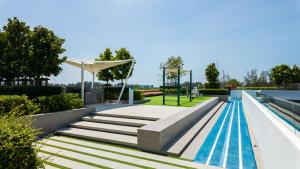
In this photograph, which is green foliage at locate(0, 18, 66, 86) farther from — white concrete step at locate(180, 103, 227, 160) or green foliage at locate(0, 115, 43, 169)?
white concrete step at locate(180, 103, 227, 160)

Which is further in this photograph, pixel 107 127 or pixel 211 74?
pixel 211 74

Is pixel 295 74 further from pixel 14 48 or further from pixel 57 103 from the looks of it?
pixel 14 48

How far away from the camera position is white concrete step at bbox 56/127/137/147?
646 centimetres

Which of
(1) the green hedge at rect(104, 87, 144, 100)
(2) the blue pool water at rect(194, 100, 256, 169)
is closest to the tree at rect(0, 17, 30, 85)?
(1) the green hedge at rect(104, 87, 144, 100)

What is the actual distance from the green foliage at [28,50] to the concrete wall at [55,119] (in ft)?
9.35

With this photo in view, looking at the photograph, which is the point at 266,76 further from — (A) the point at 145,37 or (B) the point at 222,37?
(A) the point at 145,37

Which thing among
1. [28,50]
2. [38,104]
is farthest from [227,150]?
[28,50]

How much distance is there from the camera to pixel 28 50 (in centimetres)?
969

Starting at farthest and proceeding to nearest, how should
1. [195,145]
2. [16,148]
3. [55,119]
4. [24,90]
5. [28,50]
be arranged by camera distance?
1. [28,50]
2. [24,90]
3. [55,119]
4. [195,145]
5. [16,148]

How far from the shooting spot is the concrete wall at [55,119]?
7401mm

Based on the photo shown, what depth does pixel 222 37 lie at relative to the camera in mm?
21438

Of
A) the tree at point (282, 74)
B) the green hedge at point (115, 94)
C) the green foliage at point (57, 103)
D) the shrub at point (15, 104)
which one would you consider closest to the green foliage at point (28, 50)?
the green foliage at point (57, 103)

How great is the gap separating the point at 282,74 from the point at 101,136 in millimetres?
47242

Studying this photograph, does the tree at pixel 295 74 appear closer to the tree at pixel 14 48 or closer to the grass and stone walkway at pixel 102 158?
the grass and stone walkway at pixel 102 158
